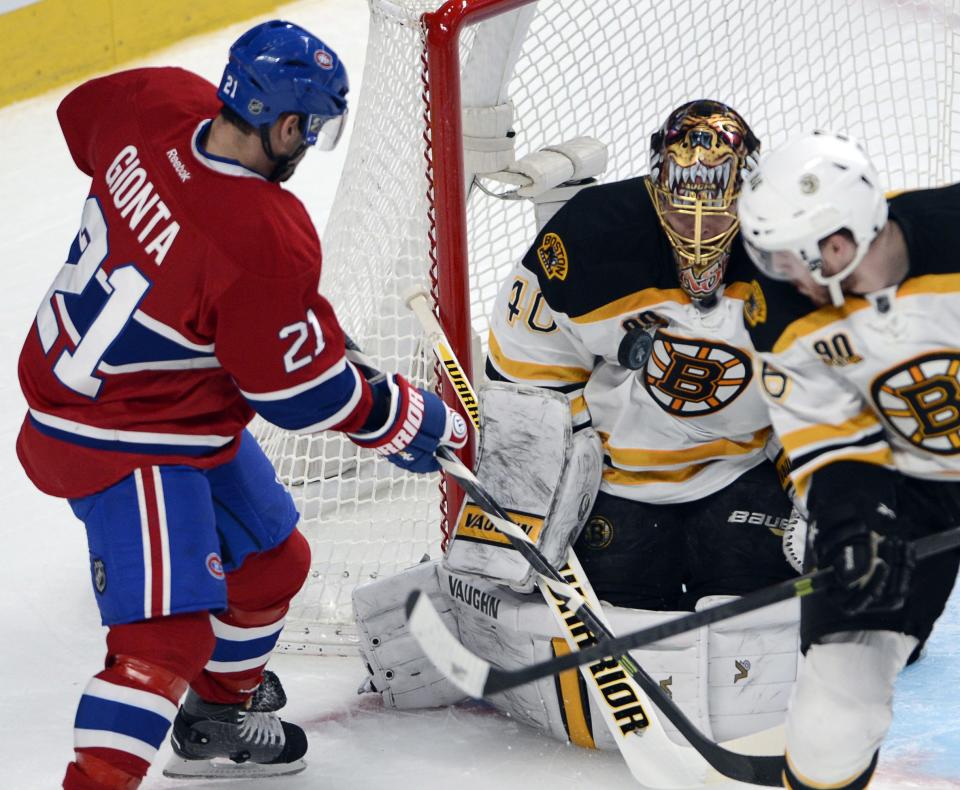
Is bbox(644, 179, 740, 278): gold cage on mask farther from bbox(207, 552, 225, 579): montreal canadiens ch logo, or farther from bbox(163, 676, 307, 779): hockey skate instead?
bbox(163, 676, 307, 779): hockey skate

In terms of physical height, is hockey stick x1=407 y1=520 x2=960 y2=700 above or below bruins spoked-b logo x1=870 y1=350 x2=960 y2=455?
below

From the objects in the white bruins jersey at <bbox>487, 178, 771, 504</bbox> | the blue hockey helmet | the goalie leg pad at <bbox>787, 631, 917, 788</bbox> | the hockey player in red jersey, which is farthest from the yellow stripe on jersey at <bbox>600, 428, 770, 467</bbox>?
the blue hockey helmet

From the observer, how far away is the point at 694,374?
252 centimetres

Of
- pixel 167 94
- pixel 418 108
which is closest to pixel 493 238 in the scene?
pixel 418 108

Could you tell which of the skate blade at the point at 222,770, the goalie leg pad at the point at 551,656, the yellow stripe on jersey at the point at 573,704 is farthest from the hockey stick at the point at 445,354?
the skate blade at the point at 222,770

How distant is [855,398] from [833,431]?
2.2 inches

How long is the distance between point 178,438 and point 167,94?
0.51 meters

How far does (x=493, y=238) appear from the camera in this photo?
325 centimetres

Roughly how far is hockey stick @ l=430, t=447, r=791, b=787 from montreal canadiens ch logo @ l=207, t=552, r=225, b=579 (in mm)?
377

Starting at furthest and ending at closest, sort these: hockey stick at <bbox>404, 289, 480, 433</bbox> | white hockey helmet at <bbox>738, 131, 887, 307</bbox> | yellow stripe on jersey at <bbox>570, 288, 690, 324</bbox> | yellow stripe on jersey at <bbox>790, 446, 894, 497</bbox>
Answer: hockey stick at <bbox>404, 289, 480, 433</bbox>, yellow stripe on jersey at <bbox>570, 288, 690, 324</bbox>, yellow stripe on jersey at <bbox>790, 446, 894, 497</bbox>, white hockey helmet at <bbox>738, 131, 887, 307</bbox>

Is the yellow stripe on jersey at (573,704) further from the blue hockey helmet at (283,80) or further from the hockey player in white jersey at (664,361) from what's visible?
the blue hockey helmet at (283,80)

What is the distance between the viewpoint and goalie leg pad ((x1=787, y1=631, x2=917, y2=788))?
80.0 inches

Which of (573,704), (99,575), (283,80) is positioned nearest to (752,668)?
(573,704)

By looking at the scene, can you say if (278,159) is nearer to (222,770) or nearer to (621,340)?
(621,340)
